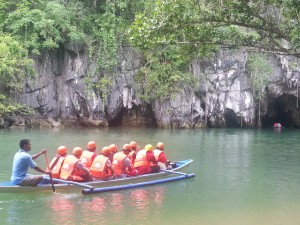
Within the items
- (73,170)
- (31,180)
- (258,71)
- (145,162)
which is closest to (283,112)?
(258,71)

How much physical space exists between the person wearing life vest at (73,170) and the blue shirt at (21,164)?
3.66ft

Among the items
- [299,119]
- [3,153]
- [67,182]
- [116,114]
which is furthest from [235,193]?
[299,119]

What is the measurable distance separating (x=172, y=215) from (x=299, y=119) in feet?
102

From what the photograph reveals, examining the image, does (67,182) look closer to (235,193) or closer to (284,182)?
(235,193)

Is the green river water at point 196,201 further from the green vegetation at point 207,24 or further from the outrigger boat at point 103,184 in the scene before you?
the green vegetation at point 207,24

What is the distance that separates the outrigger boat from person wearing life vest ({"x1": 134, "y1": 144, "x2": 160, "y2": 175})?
246mm

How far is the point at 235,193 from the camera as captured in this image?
12.3 m

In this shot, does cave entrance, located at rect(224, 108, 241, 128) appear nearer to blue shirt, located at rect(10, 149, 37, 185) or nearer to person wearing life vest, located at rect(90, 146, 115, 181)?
person wearing life vest, located at rect(90, 146, 115, 181)

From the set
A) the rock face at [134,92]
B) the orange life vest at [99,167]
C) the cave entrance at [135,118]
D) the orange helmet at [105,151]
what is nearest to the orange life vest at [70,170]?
the orange life vest at [99,167]

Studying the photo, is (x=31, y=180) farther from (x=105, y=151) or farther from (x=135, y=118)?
(x=135, y=118)

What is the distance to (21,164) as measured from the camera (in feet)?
36.6

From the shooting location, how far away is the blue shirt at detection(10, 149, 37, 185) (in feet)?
36.0

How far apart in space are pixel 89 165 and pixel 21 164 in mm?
2150

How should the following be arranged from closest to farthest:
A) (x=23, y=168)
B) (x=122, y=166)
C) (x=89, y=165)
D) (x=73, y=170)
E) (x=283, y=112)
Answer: (x=23, y=168), (x=73, y=170), (x=89, y=165), (x=122, y=166), (x=283, y=112)
